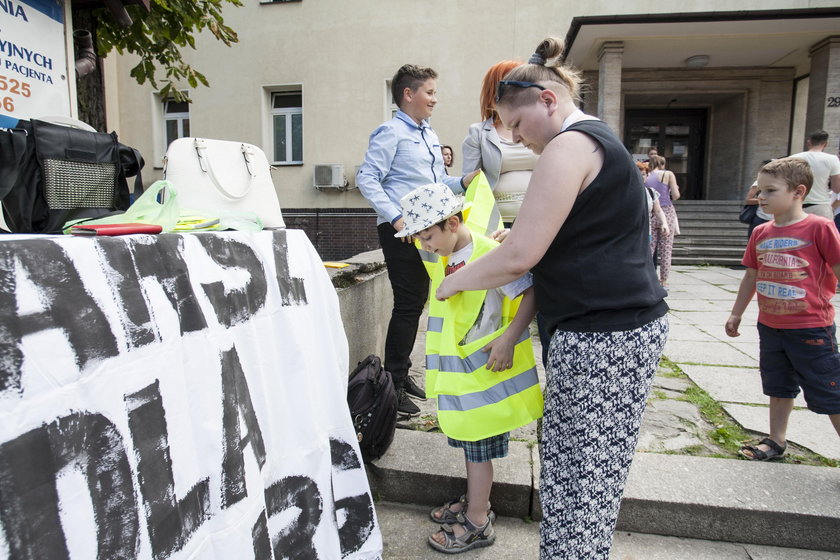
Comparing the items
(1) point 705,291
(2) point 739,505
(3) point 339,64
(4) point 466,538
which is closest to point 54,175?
(4) point 466,538

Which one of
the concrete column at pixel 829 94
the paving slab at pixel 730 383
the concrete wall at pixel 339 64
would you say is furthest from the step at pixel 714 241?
the paving slab at pixel 730 383

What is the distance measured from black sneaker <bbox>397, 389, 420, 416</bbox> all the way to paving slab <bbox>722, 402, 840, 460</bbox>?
191 centimetres

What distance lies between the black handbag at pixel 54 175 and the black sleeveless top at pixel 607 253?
1.73 metres

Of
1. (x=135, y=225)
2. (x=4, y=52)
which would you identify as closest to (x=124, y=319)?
(x=135, y=225)

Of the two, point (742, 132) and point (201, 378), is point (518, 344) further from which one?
point (742, 132)

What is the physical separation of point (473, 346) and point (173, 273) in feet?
3.27

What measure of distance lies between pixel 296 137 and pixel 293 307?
12.8m

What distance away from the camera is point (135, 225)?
1.40 metres

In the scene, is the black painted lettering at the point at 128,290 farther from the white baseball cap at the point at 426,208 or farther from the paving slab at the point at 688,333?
the paving slab at the point at 688,333

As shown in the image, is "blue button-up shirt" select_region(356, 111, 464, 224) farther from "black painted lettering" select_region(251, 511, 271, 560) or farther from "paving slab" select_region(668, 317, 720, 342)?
"paving slab" select_region(668, 317, 720, 342)

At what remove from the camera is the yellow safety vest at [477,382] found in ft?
6.04

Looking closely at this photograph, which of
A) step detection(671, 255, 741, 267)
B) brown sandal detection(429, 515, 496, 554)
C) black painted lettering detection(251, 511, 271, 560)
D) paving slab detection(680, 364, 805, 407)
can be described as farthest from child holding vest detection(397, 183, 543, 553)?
step detection(671, 255, 741, 267)

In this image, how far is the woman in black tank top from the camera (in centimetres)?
133

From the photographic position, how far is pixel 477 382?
1.85 meters
